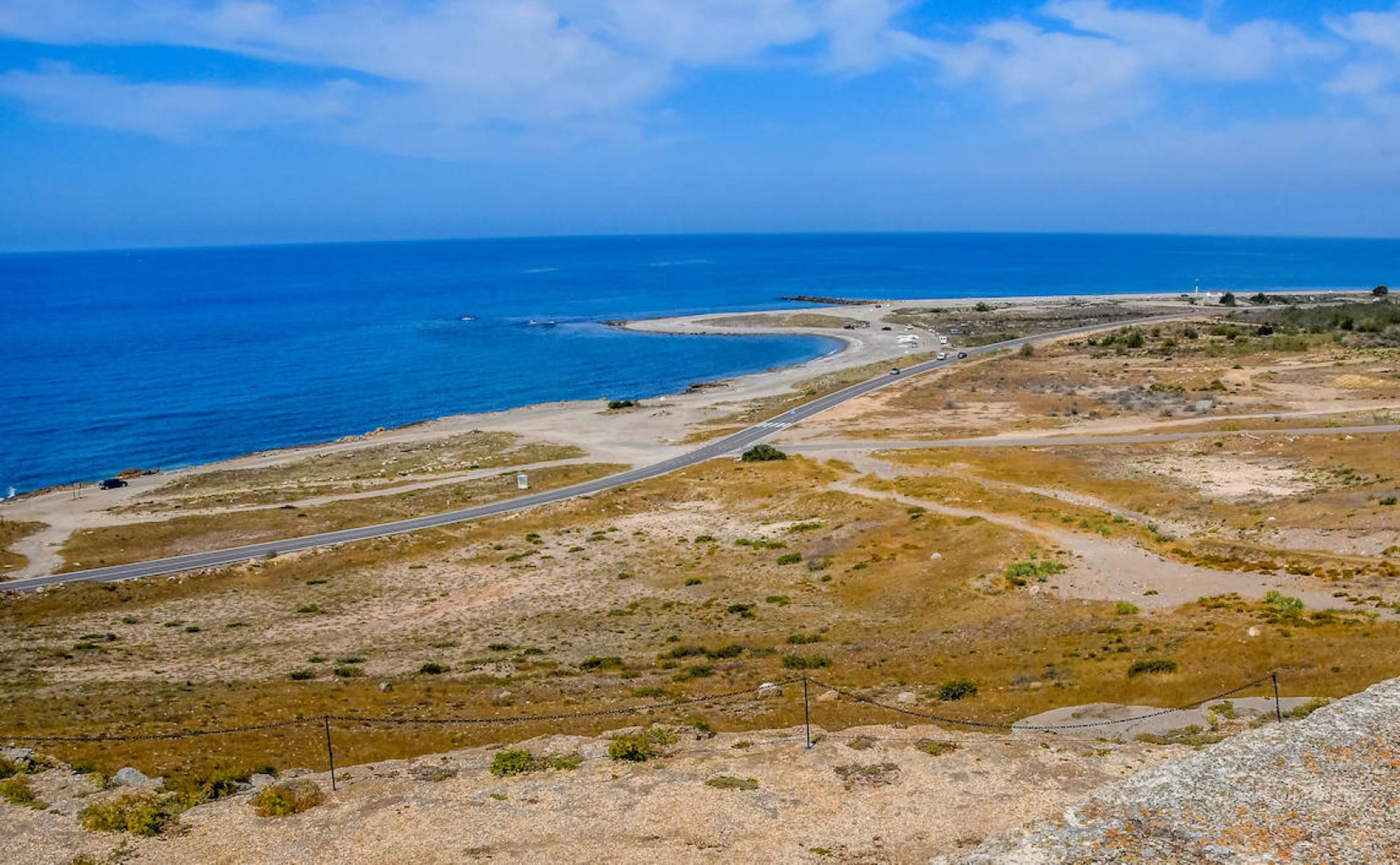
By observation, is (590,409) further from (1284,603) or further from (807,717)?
(807,717)

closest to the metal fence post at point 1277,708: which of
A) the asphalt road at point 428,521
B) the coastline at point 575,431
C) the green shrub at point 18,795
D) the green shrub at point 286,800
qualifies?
the green shrub at point 286,800

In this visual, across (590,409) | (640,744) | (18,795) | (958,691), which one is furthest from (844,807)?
(590,409)

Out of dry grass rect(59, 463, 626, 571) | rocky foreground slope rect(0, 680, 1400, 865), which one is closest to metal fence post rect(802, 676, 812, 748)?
rocky foreground slope rect(0, 680, 1400, 865)

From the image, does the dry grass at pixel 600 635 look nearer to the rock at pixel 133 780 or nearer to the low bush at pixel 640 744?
the rock at pixel 133 780

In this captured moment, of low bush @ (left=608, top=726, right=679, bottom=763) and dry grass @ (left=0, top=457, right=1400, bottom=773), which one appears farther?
dry grass @ (left=0, top=457, right=1400, bottom=773)

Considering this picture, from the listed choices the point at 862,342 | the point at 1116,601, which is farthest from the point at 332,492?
the point at 862,342

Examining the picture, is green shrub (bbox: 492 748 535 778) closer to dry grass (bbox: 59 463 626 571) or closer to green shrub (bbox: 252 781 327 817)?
green shrub (bbox: 252 781 327 817)
